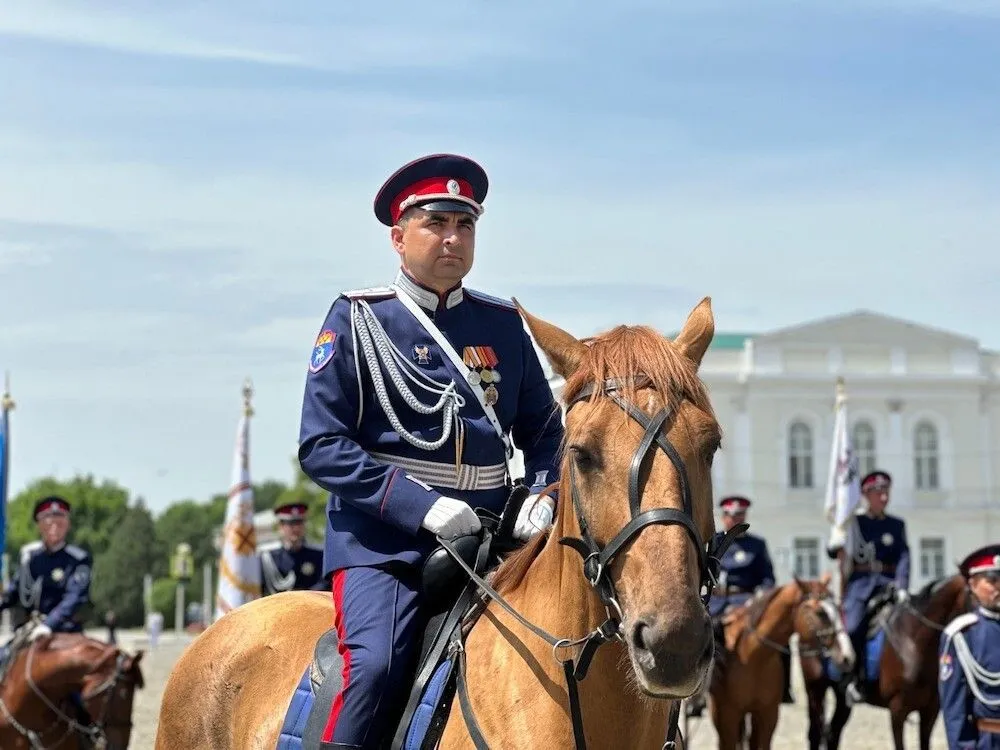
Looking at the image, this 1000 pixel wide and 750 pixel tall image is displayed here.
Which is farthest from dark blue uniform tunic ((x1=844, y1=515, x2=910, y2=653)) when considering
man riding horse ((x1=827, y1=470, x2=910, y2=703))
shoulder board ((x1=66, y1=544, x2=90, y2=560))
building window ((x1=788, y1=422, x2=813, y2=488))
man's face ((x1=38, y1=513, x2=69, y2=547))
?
building window ((x1=788, y1=422, x2=813, y2=488))

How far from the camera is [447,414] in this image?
5.36 metres

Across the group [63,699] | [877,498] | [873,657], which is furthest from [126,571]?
[63,699]

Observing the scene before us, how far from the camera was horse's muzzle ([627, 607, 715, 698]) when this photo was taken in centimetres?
393

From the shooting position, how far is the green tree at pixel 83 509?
10156 centimetres

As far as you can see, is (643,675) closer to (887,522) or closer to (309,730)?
(309,730)

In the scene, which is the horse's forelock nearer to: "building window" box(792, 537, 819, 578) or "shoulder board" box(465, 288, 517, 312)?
"shoulder board" box(465, 288, 517, 312)

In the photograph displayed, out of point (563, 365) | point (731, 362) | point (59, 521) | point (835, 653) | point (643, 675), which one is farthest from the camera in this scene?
point (731, 362)

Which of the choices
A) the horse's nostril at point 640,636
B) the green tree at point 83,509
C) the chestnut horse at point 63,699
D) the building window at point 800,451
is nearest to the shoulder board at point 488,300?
the horse's nostril at point 640,636

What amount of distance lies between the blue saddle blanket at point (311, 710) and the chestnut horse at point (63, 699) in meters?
9.31

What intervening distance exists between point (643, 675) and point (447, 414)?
159 centimetres

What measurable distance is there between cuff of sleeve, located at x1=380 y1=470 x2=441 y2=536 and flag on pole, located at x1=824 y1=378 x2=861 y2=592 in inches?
583

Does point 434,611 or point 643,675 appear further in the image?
point 434,611

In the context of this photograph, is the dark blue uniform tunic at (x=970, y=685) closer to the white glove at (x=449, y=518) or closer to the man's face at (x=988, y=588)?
the man's face at (x=988, y=588)

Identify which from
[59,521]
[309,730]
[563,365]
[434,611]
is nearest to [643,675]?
[563,365]
